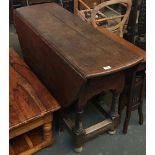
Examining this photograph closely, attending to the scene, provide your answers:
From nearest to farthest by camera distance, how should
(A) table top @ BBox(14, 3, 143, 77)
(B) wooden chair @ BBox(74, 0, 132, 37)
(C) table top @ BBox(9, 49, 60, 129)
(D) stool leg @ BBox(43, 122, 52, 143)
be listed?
(A) table top @ BBox(14, 3, 143, 77) → (C) table top @ BBox(9, 49, 60, 129) → (D) stool leg @ BBox(43, 122, 52, 143) → (B) wooden chair @ BBox(74, 0, 132, 37)

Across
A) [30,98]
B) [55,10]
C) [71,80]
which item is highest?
[55,10]

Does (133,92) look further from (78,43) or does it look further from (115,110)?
(78,43)

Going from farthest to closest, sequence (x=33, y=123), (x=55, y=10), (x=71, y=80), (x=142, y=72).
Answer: (x=55, y=10) → (x=142, y=72) → (x=33, y=123) → (x=71, y=80)

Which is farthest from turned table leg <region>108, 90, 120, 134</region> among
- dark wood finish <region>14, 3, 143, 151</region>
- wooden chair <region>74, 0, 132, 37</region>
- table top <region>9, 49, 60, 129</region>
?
wooden chair <region>74, 0, 132, 37</region>

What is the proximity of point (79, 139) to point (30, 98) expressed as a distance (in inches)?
16.8

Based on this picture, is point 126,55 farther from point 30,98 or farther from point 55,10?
point 55,10

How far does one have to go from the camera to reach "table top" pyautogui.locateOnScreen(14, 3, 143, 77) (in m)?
1.39

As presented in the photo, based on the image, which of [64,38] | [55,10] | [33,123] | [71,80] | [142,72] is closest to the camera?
[71,80]

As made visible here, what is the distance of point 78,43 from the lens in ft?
5.27

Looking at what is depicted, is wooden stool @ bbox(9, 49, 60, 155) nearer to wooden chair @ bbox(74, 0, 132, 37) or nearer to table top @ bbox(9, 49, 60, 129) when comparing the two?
table top @ bbox(9, 49, 60, 129)

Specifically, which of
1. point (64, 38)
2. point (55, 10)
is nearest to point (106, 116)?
point (64, 38)

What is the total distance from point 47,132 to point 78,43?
637 millimetres

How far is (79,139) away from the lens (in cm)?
164

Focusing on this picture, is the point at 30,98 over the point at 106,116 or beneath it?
over
